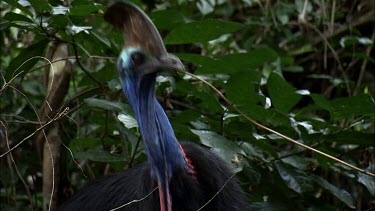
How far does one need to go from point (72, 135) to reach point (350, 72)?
1689 mm

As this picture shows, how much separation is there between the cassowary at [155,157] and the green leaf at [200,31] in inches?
16.0

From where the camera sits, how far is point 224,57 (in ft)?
6.70

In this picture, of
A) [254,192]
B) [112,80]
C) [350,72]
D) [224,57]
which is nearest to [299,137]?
[254,192]

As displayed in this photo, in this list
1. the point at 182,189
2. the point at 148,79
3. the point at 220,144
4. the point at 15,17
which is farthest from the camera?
the point at 15,17

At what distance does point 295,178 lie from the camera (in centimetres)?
208

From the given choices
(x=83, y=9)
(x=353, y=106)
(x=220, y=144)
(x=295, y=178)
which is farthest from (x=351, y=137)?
(x=83, y=9)

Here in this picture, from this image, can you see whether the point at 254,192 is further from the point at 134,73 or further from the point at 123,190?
the point at 134,73

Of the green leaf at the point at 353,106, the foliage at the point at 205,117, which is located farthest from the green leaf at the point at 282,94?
the green leaf at the point at 353,106

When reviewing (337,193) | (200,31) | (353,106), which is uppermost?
(200,31)

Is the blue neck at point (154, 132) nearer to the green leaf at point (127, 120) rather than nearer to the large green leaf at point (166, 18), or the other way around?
the green leaf at point (127, 120)

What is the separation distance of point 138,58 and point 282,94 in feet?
2.59

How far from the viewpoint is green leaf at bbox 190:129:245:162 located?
183 centimetres

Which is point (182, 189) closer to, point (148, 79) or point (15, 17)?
point (148, 79)

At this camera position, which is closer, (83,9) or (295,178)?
(83,9)
